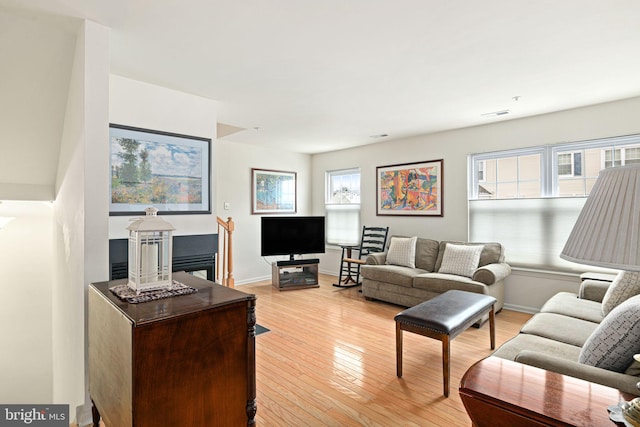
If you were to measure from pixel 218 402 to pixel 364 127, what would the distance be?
3908mm

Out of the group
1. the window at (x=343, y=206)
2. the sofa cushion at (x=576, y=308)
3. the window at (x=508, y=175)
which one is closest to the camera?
the sofa cushion at (x=576, y=308)

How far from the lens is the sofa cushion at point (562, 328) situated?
2.14 m

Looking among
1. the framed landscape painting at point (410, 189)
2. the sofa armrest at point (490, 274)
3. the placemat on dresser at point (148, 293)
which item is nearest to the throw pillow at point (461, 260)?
the sofa armrest at point (490, 274)

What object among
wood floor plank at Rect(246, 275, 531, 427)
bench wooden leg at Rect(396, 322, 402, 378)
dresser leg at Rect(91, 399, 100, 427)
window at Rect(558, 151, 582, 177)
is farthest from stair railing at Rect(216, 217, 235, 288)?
window at Rect(558, 151, 582, 177)

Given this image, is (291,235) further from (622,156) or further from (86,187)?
(622,156)

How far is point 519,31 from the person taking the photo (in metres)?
2.17

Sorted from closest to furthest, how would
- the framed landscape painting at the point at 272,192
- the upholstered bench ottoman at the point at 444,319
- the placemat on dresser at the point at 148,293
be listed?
the placemat on dresser at the point at 148,293, the upholstered bench ottoman at the point at 444,319, the framed landscape painting at the point at 272,192

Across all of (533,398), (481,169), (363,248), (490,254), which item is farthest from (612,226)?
(363,248)

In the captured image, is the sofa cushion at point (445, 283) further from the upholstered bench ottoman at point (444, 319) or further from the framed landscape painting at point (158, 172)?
the framed landscape painting at point (158, 172)

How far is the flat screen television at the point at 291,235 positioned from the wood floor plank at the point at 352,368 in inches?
45.9

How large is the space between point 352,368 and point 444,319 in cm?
86

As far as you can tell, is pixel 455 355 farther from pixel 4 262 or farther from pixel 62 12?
pixel 4 262

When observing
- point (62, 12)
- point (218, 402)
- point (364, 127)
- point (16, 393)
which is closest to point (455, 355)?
point (218, 402)

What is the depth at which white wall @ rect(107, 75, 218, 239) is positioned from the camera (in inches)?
105
